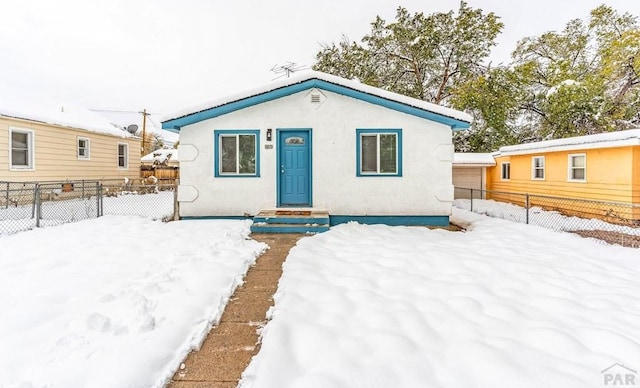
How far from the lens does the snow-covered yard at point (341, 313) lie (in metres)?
2.22

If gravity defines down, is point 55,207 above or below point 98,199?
below

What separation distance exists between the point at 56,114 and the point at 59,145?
55.5 inches

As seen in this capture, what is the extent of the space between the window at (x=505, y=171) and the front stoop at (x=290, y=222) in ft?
43.5

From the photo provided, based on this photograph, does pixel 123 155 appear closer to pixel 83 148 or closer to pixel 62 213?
pixel 83 148

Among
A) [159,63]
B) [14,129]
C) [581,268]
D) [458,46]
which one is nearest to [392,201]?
[581,268]

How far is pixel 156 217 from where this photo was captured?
340 inches

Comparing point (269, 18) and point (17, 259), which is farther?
point (269, 18)

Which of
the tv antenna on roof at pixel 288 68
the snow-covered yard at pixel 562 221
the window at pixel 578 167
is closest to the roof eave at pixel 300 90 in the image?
the snow-covered yard at pixel 562 221

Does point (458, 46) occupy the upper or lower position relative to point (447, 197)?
upper

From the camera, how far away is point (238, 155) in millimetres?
8352

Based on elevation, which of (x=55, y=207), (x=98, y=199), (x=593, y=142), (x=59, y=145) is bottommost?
(x=55, y=207)

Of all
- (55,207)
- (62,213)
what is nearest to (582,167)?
(62,213)

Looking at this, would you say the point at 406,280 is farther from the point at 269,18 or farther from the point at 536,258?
the point at 269,18

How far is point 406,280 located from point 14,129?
13855 mm
